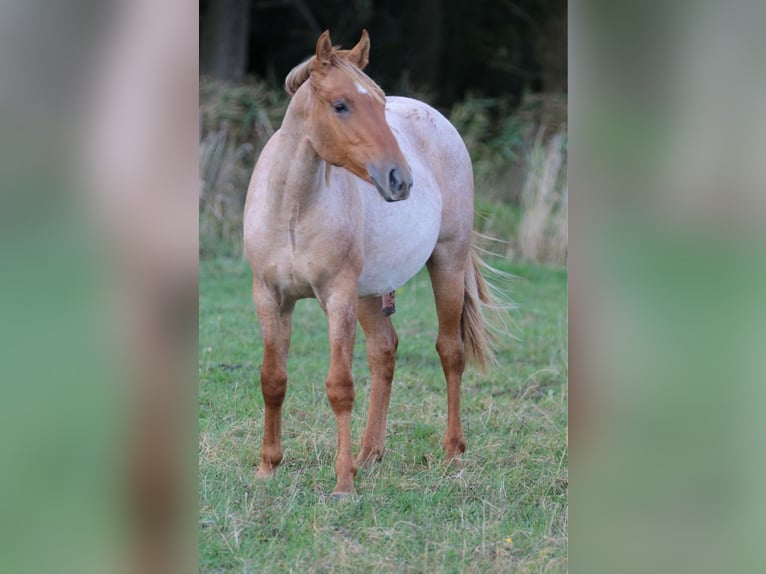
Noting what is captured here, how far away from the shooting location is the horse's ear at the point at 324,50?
2906mm

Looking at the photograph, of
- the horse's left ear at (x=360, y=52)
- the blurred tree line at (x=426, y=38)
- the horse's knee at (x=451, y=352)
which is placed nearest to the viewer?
the horse's left ear at (x=360, y=52)

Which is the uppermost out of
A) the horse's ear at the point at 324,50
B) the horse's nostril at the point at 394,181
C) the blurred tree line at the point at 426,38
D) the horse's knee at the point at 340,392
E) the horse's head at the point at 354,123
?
the blurred tree line at the point at 426,38

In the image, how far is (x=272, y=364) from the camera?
345 centimetres

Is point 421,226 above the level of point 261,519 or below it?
above

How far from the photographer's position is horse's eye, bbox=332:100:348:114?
9.71 ft

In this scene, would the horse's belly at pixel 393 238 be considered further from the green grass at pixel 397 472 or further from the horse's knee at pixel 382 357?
the green grass at pixel 397 472

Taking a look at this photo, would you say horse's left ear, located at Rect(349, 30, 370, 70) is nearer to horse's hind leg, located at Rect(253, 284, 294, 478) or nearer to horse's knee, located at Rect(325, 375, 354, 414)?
horse's hind leg, located at Rect(253, 284, 294, 478)

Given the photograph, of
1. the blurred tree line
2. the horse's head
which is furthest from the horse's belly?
the blurred tree line

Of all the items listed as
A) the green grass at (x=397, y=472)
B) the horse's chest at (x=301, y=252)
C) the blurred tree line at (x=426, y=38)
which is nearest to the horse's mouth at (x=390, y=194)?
the horse's chest at (x=301, y=252)

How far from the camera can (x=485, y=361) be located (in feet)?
14.1
